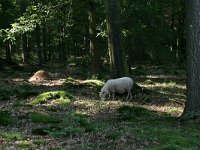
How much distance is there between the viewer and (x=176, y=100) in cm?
2272

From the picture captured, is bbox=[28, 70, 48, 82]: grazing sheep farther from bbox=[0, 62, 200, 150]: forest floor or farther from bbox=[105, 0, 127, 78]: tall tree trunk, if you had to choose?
bbox=[105, 0, 127, 78]: tall tree trunk

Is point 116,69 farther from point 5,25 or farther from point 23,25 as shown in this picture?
point 5,25

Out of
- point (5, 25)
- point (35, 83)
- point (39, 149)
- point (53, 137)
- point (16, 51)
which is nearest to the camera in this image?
point (39, 149)

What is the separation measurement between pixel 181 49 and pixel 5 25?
22130 millimetres

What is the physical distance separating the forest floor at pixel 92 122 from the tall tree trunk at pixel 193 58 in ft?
2.22

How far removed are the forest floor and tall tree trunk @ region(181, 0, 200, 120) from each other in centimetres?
68

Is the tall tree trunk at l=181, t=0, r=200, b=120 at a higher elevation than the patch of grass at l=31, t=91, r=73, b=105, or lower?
higher

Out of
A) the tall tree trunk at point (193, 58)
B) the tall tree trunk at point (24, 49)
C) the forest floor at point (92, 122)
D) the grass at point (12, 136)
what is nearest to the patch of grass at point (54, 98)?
the forest floor at point (92, 122)

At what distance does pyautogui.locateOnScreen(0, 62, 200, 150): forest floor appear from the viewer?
12.2m

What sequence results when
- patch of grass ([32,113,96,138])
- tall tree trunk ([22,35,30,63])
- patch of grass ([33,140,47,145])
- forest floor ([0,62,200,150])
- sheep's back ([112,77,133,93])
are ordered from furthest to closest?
tall tree trunk ([22,35,30,63]) < sheep's back ([112,77,133,93]) < patch of grass ([32,113,96,138]) < forest floor ([0,62,200,150]) < patch of grass ([33,140,47,145])

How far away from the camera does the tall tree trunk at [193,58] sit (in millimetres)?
14992

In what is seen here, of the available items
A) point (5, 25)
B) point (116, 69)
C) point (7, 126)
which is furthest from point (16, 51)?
point (7, 126)

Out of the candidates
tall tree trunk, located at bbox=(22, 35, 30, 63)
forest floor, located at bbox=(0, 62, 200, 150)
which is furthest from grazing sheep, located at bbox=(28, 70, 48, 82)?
tall tree trunk, located at bbox=(22, 35, 30, 63)

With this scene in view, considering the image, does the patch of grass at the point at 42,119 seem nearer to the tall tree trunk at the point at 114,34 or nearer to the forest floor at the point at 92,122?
the forest floor at the point at 92,122
